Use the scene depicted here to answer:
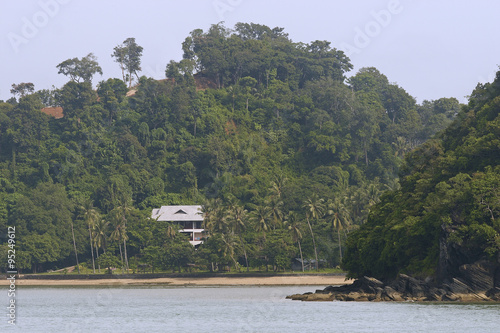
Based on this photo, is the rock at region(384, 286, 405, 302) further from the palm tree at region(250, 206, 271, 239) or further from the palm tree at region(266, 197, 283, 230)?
the palm tree at region(266, 197, 283, 230)

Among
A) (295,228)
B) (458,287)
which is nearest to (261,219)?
(295,228)

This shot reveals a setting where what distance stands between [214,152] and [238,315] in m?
78.9

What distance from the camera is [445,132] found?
8531 centimetres

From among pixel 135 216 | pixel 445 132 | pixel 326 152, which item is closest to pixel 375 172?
pixel 326 152

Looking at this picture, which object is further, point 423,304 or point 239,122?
point 239,122

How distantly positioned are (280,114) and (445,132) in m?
73.9

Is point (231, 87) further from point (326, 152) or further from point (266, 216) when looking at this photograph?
point (266, 216)

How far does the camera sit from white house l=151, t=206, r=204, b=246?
126875 mm

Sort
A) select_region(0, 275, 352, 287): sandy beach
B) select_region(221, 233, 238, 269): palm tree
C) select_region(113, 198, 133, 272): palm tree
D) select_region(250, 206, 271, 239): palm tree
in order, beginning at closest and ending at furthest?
select_region(0, 275, 352, 287): sandy beach, select_region(221, 233, 238, 269): palm tree, select_region(250, 206, 271, 239): palm tree, select_region(113, 198, 133, 272): palm tree

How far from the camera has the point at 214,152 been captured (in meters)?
139

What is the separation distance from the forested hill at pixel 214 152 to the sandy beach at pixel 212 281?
3.56 metres

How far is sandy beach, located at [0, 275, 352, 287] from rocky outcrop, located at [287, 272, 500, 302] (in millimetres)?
25174

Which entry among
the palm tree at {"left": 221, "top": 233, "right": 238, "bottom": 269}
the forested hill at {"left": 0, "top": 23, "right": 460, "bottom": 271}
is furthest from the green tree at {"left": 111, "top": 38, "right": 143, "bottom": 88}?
the palm tree at {"left": 221, "top": 233, "right": 238, "bottom": 269}

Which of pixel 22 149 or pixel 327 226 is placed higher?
pixel 22 149
